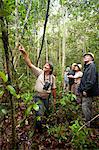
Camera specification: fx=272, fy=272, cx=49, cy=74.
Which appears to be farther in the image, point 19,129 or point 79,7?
point 79,7

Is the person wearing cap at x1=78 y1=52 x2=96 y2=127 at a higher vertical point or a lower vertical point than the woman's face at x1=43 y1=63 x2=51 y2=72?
lower

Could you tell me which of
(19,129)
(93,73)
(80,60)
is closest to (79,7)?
(93,73)

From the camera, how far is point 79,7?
9383 millimetres

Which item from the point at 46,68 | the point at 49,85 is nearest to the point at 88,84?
the point at 49,85

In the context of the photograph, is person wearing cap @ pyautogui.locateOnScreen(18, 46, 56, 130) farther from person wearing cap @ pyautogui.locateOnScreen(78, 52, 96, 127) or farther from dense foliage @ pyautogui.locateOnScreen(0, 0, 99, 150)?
person wearing cap @ pyautogui.locateOnScreen(78, 52, 96, 127)

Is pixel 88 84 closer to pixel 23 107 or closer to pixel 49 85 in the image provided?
pixel 49 85

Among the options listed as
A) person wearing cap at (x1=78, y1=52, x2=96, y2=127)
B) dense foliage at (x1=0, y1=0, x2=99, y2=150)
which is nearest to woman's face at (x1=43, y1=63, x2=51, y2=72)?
dense foliage at (x1=0, y1=0, x2=99, y2=150)

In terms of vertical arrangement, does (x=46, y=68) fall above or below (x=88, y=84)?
above

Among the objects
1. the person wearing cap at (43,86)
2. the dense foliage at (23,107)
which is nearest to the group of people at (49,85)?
the person wearing cap at (43,86)

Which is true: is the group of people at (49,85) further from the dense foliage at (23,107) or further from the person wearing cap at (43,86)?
the dense foliage at (23,107)

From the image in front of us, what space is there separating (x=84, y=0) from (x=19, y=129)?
571cm

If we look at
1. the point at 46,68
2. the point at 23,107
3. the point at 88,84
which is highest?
the point at 46,68

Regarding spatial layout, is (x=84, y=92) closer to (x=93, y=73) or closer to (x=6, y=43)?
(x=93, y=73)

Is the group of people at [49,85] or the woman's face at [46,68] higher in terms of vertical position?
the woman's face at [46,68]
